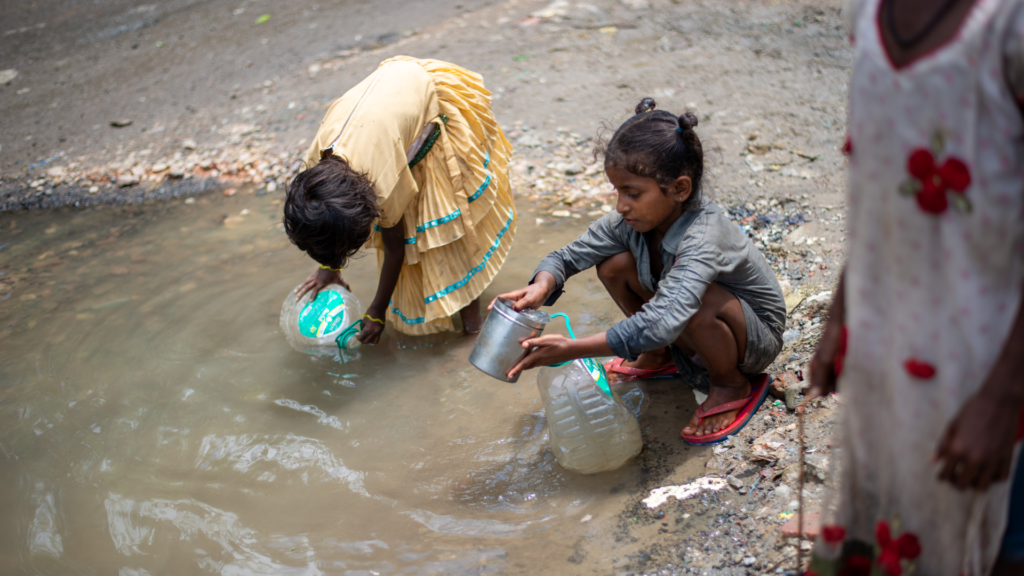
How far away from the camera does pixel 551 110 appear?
15.5ft

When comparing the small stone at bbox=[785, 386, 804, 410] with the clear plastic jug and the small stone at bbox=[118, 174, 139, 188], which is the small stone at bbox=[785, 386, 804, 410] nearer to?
the clear plastic jug

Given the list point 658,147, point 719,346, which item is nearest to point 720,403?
point 719,346

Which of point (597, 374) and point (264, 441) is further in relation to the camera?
point (264, 441)

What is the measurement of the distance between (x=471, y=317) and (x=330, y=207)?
96 centimetres

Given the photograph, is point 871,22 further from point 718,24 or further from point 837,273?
point 718,24

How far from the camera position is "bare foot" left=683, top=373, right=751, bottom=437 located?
7.05 feet

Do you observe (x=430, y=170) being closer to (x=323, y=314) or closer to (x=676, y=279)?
(x=323, y=314)

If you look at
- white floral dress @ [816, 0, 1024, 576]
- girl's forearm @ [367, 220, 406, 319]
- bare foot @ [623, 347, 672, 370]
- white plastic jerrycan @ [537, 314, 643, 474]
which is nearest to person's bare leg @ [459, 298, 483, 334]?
girl's forearm @ [367, 220, 406, 319]

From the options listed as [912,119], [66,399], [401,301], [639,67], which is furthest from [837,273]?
[66,399]

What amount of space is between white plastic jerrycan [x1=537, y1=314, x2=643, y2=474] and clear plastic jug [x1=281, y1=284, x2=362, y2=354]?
1.04 meters

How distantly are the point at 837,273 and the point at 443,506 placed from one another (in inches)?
72.4

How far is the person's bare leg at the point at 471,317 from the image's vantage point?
3.00m

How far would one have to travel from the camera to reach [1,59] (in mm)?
6680

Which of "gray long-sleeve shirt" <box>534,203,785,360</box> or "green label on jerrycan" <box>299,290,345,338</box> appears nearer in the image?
"gray long-sleeve shirt" <box>534,203,785,360</box>
